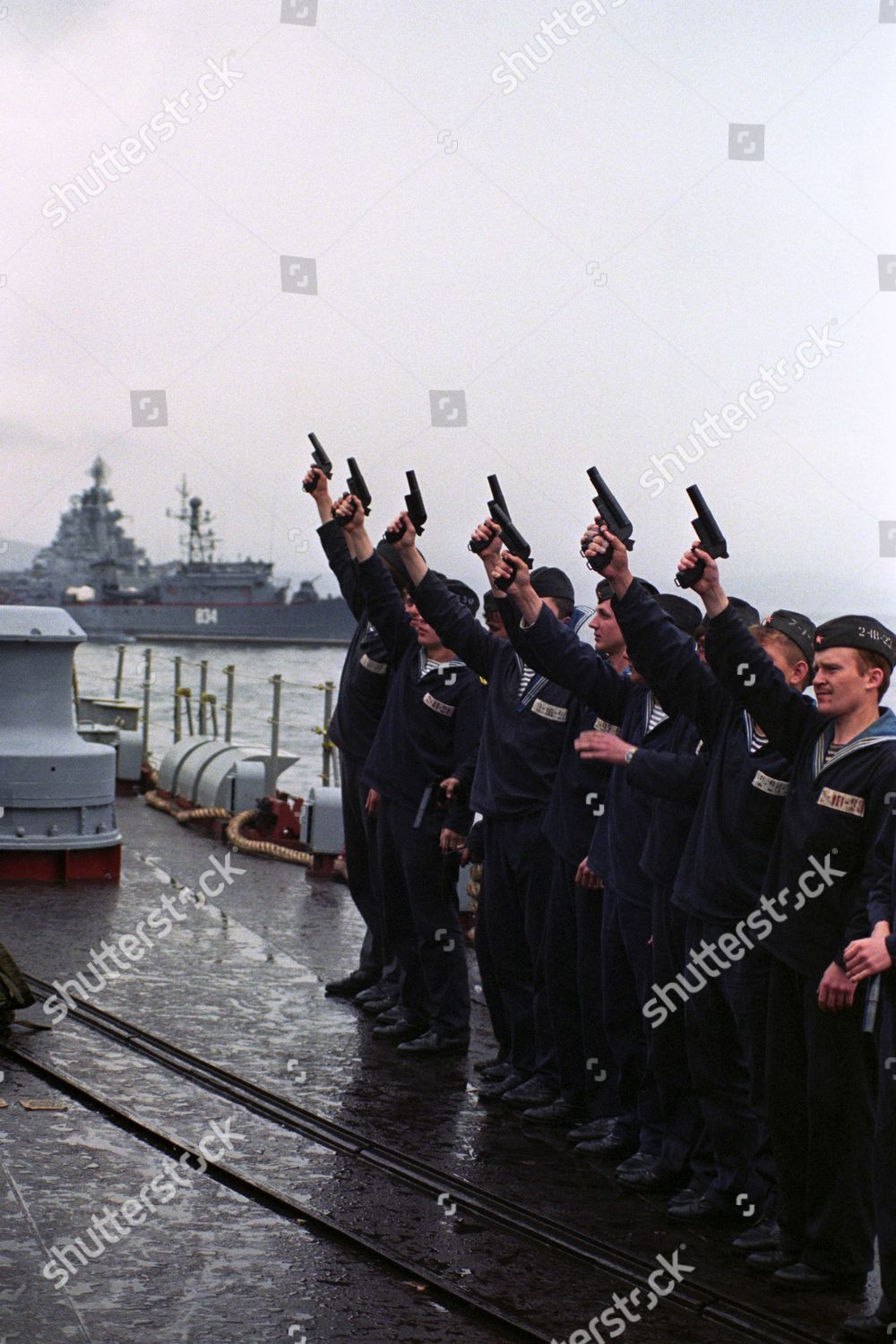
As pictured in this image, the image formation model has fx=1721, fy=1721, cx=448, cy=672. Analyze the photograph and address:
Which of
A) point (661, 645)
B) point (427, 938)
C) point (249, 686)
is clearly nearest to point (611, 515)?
point (661, 645)

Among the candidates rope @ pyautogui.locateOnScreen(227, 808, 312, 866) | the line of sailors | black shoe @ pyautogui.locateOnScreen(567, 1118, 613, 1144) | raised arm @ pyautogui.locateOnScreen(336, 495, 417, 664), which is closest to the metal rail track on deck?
the line of sailors

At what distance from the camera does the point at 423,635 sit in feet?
21.6

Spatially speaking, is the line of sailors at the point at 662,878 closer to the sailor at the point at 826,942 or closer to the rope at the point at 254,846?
the sailor at the point at 826,942

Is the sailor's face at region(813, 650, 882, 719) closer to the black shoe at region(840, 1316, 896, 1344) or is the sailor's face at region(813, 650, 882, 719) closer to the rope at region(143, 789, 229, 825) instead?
the black shoe at region(840, 1316, 896, 1344)

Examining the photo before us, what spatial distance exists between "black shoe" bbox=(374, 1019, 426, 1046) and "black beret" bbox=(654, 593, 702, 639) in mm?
2036

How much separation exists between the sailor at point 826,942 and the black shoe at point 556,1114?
1.27 m

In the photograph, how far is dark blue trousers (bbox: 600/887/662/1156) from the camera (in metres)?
5.15

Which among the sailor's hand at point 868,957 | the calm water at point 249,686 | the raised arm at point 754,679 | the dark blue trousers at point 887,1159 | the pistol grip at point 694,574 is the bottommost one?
the calm water at point 249,686

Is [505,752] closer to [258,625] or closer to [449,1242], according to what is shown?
[449,1242]

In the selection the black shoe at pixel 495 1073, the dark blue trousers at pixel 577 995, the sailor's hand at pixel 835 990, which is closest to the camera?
the sailor's hand at pixel 835 990

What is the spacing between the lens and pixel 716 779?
4.66 meters

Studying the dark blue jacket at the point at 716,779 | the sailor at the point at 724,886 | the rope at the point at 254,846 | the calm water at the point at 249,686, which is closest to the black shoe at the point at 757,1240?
the sailor at the point at 724,886

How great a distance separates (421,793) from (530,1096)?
1.37m

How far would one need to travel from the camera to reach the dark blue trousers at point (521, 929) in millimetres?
5875
